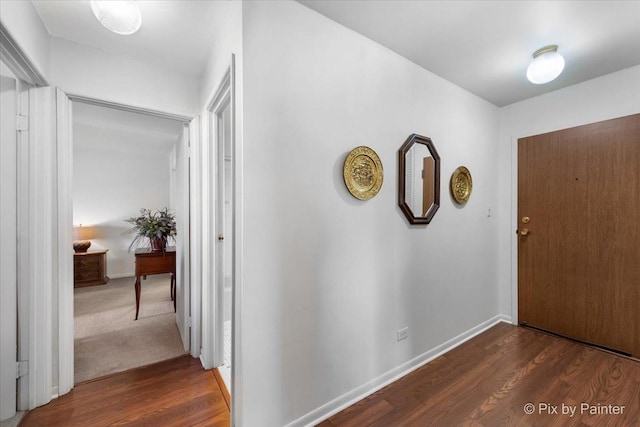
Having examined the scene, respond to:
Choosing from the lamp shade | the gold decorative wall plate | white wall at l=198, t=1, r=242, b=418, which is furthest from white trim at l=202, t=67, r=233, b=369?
the lamp shade

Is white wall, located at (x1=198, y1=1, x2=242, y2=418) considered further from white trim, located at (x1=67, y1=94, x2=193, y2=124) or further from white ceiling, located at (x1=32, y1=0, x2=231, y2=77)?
white trim, located at (x1=67, y1=94, x2=193, y2=124)

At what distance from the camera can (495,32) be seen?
5.57 ft

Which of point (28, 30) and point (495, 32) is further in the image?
point (495, 32)

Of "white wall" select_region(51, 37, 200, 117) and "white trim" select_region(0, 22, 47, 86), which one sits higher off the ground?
"white wall" select_region(51, 37, 200, 117)

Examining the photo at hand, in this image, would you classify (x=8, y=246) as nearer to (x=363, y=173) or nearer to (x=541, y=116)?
(x=363, y=173)

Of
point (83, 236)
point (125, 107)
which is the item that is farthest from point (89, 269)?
point (125, 107)

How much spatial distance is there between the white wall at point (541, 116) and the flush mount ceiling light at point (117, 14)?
10.9 ft

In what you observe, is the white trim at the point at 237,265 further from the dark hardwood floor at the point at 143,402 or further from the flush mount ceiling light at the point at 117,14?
the flush mount ceiling light at the point at 117,14

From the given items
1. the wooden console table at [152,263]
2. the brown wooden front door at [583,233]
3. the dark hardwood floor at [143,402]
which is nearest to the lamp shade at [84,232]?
the wooden console table at [152,263]

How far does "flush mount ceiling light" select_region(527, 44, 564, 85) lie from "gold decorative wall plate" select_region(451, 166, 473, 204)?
810mm

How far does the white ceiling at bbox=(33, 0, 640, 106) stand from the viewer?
1481 millimetres

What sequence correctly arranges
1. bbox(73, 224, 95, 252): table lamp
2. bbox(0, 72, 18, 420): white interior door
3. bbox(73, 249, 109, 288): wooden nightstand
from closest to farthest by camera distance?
bbox(0, 72, 18, 420): white interior door
bbox(73, 249, 109, 288): wooden nightstand
bbox(73, 224, 95, 252): table lamp

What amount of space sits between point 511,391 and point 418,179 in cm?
156

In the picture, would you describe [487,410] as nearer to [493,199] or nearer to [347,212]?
[347,212]
